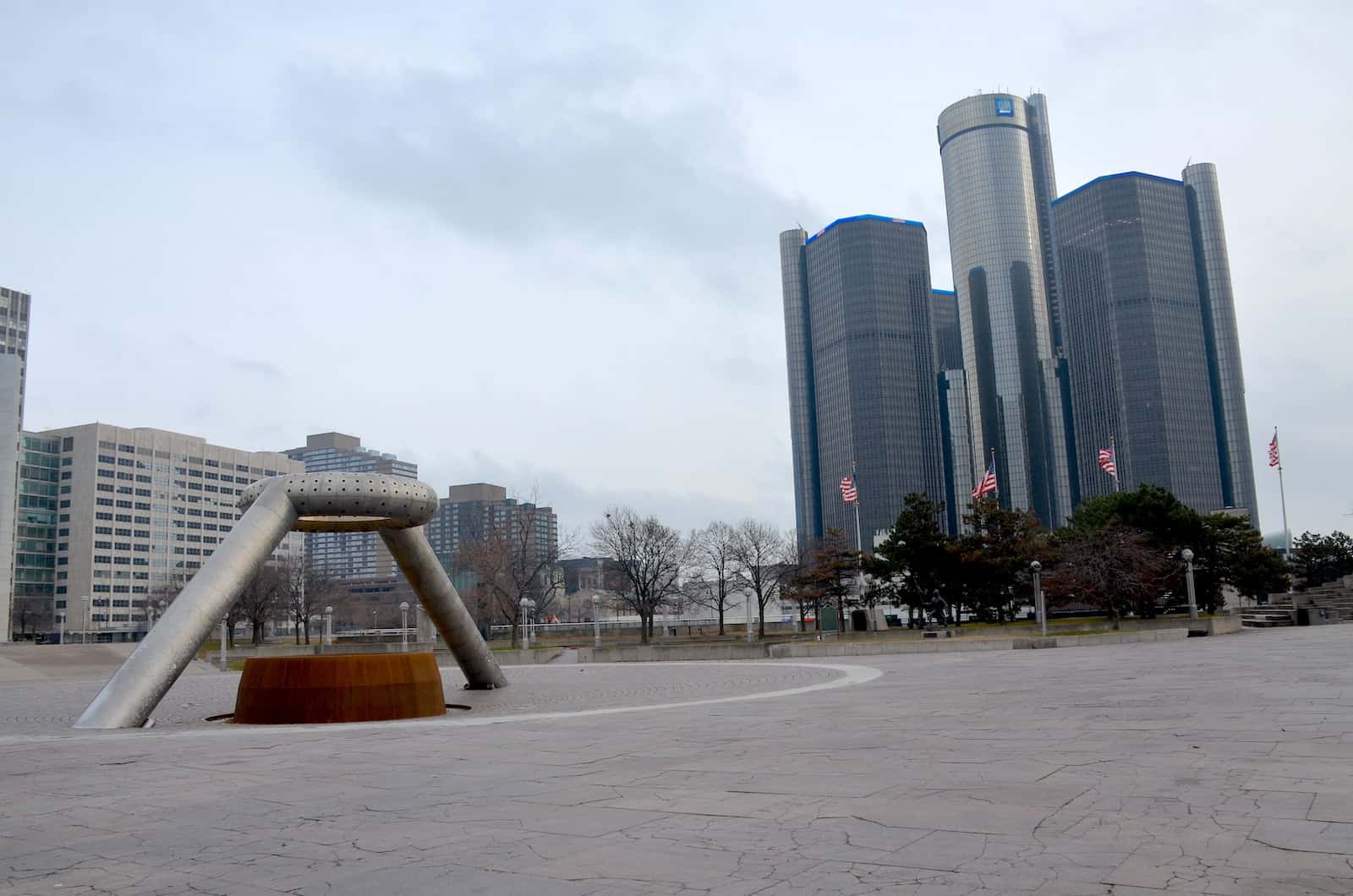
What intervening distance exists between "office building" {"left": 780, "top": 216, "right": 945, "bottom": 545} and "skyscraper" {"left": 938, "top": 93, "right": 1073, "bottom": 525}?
11602mm

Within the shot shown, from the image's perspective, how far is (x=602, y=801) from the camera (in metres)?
7.00

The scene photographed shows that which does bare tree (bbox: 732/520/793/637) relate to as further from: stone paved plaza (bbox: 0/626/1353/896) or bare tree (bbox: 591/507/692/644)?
stone paved plaza (bbox: 0/626/1353/896)

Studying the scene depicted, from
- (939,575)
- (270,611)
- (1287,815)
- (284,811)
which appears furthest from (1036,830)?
(270,611)

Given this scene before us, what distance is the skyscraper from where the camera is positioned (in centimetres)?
16825

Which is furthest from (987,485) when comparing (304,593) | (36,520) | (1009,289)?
(1009,289)

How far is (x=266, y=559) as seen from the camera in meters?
17.9

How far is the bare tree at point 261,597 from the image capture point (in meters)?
67.4

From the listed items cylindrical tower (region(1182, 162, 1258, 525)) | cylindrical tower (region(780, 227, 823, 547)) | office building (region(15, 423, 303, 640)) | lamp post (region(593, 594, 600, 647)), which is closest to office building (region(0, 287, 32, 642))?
office building (region(15, 423, 303, 640))

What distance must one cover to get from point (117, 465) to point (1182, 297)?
15181 cm

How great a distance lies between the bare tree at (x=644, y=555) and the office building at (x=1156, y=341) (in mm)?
97452

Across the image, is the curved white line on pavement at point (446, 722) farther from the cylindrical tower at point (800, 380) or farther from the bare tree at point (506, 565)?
the cylindrical tower at point (800, 380)

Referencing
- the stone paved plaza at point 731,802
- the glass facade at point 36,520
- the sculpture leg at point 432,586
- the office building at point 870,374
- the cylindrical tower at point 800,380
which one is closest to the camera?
the stone paved plaza at point 731,802

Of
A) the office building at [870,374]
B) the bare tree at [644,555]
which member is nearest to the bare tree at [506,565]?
the bare tree at [644,555]

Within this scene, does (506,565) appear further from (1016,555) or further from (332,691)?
(332,691)
